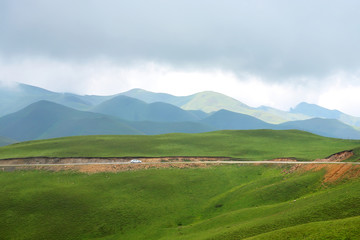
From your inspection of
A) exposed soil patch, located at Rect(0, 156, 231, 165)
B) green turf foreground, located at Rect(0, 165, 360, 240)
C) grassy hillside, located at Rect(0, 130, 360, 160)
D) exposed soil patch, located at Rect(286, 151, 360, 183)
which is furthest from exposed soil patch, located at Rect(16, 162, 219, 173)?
exposed soil patch, located at Rect(286, 151, 360, 183)

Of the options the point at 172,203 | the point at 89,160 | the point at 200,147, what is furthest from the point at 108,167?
the point at 200,147

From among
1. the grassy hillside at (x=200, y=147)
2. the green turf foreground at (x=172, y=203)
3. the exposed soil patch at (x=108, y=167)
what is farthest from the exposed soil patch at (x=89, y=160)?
the green turf foreground at (x=172, y=203)

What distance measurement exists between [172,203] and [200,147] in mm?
64504

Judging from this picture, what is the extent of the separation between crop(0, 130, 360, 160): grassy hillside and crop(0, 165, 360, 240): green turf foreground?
85.9 feet

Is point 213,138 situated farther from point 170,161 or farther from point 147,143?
point 170,161

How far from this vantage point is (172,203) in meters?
82.7

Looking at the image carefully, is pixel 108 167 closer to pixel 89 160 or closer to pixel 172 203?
pixel 89 160

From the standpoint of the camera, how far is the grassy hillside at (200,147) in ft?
414

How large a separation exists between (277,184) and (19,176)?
86.3m

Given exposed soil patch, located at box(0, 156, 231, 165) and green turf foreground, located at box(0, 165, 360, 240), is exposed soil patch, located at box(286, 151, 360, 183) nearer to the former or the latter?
green turf foreground, located at box(0, 165, 360, 240)

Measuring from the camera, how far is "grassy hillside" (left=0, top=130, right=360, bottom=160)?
12611 centimetres

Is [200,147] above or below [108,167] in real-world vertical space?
above

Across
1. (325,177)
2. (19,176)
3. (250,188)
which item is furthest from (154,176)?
(325,177)

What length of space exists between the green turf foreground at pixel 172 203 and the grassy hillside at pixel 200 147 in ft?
85.9
